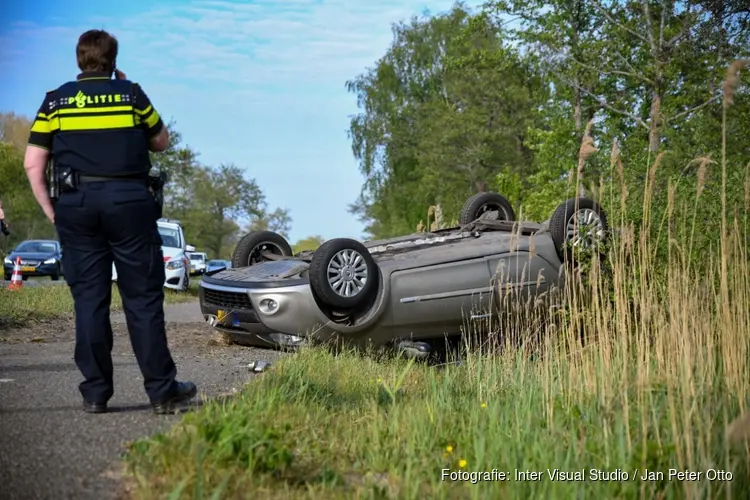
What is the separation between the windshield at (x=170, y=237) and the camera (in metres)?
23.3

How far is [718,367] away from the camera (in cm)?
611

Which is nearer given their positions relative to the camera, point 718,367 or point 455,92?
point 718,367

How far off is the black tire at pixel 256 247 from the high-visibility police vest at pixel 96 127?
5.38 metres

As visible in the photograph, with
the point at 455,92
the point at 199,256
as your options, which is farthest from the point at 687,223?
the point at 199,256

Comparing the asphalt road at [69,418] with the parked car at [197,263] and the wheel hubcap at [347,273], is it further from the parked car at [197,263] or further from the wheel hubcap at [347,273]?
the parked car at [197,263]

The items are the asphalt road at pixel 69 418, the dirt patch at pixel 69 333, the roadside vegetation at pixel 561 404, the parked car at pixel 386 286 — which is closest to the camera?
the asphalt road at pixel 69 418

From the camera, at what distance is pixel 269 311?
29.0 ft

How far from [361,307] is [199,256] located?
48.7 m

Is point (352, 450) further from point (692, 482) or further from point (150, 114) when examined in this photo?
point (150, 114)

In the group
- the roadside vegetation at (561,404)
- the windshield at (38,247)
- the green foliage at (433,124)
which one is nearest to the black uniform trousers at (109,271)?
the roadside vegetation at (561,404)

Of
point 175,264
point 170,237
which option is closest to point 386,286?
point 175,264

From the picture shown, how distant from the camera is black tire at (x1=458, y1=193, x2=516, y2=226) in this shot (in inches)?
440

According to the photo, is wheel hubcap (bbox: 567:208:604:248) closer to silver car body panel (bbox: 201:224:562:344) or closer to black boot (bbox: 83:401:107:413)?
silver car body panel (bbox: 201:224:562:344)

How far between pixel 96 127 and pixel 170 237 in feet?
62.4
